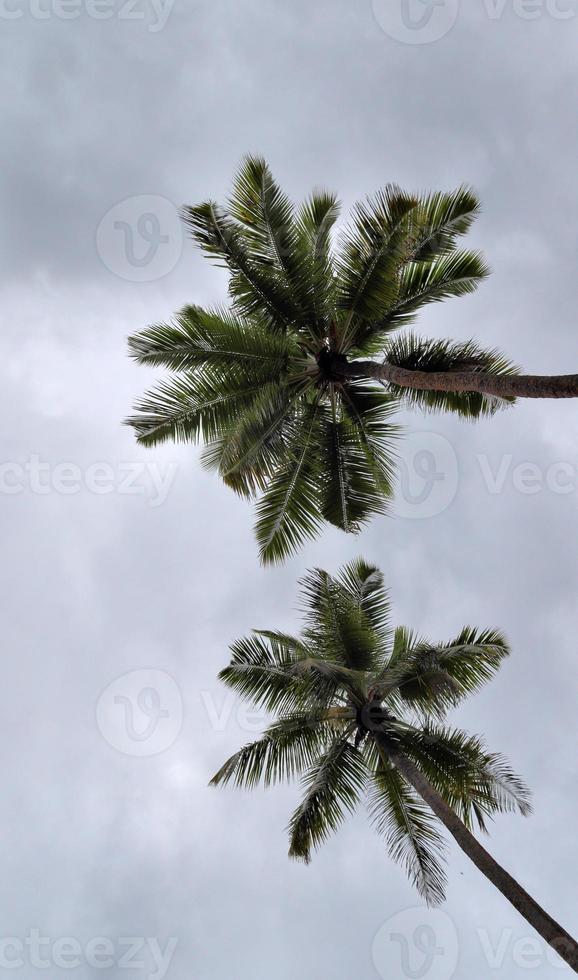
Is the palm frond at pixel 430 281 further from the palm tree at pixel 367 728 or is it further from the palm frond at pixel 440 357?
the palm tree at pixel 367 728

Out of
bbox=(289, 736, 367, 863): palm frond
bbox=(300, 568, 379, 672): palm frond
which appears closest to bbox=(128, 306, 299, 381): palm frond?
bbox=(300, 568, 379, 672): palm frond

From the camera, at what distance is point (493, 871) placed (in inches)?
368

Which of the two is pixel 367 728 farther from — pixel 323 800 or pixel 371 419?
pixel 371 419

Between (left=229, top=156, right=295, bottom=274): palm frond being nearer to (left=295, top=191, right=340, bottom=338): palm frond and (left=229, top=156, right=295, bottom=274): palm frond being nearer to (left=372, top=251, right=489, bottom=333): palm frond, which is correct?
(left=295, top=191, right=340, bottom=338): palm frond

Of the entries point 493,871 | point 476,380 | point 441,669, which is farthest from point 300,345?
point 493,871

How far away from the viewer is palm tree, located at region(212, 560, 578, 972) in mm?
11852

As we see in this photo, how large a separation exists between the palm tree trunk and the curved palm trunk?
6.12m

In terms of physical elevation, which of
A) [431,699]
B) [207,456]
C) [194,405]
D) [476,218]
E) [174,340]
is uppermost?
[476,218]

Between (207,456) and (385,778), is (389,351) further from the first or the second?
(385,778)

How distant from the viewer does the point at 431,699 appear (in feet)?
41.4

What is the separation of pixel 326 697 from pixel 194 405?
18.0 ft

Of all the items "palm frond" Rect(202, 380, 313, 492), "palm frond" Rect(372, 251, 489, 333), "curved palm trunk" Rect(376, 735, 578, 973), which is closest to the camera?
"curved palm trunk" Rect(376, 735, 578, 973)

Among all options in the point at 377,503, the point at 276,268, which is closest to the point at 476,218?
the point at 276,268

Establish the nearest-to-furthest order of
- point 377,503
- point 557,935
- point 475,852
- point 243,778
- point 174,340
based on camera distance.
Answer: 1. point 557,935
2. point 475,852
3. point 174,340
4. point 243,778
5. point 377,503
